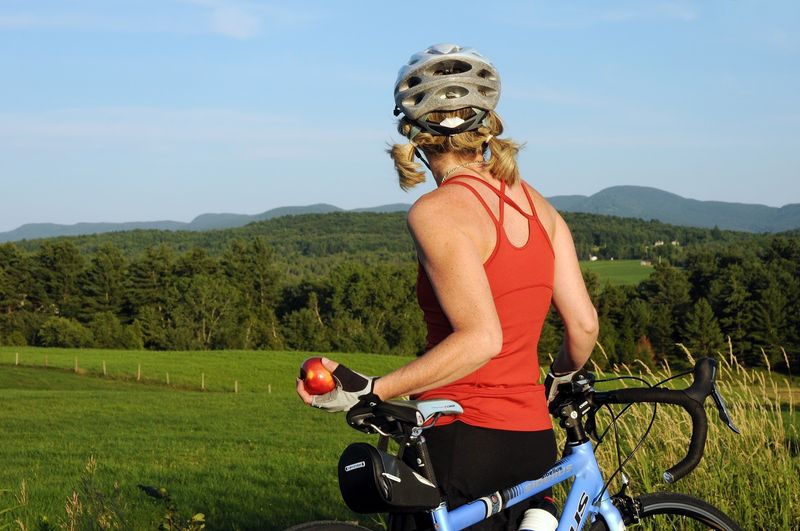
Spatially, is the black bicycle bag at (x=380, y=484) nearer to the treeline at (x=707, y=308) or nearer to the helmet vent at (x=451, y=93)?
the helmet vent at (x=451, y=93)

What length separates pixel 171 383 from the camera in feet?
181

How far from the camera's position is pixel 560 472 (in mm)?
3076

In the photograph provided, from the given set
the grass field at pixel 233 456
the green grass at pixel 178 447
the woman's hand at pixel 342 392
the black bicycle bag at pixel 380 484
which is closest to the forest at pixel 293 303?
the green grass at pixel 178 447

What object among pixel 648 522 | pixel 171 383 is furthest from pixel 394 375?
pixel 171 383

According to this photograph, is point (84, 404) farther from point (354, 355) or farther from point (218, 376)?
point (354, 355)

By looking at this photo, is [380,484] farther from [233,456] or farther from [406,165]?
[233,456]

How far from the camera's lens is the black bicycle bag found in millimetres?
2545

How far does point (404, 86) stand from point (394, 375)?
3.25ft

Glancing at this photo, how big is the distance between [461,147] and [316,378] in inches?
36.3

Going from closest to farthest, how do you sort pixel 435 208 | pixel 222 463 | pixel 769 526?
pixel 435 208 → pixel 769 526 → pixel 222 463

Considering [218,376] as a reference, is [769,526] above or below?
above

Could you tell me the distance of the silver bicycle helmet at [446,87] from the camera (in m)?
2.92

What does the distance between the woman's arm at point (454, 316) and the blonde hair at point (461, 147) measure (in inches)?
13.8

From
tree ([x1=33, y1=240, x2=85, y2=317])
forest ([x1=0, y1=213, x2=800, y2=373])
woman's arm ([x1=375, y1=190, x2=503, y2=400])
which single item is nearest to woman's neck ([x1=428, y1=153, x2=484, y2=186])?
woman's arm ([x1=375, y1=190, x2=503, y2=400])
